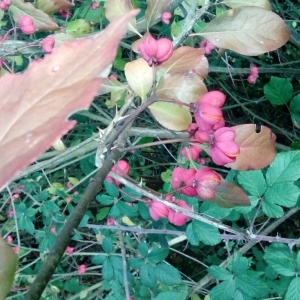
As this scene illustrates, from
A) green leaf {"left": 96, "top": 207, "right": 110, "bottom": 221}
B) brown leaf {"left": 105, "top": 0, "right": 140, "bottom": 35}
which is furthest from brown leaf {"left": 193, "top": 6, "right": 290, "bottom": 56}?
green leaf {"left": 96, "top": 207, "right": 110, "bottom": 221}

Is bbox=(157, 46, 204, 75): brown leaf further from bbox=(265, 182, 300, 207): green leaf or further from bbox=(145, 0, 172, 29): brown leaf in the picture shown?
bbox=(265, 182, 300, 207): green leaf

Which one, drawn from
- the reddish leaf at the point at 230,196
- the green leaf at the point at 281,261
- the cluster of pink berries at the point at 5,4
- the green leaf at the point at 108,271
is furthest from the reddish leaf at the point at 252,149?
the cluster of pink berries at the point at 5,4

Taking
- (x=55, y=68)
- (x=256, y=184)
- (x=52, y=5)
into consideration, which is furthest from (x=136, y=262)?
(x=55, y=68)

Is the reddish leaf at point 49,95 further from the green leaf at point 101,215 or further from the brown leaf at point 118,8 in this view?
the green leaf at point 101,215

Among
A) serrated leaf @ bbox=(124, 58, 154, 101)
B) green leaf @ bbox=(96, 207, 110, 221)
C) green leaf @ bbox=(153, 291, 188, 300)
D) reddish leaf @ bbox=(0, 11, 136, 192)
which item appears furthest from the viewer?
green leaf @ bbox=(96, 207, 110, 221)

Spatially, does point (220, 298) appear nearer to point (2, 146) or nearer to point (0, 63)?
point (0, 63)

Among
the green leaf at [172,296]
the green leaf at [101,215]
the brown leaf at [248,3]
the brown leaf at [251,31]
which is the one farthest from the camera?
the green leaf at [101,215]
